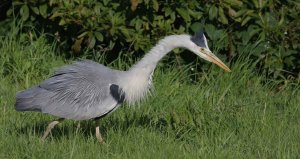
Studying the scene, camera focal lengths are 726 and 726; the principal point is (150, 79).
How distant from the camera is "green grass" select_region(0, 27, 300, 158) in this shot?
5.91 meters

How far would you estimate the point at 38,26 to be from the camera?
8.65 metres

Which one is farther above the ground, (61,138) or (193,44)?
(193,44)

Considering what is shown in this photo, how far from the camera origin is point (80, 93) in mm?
6258

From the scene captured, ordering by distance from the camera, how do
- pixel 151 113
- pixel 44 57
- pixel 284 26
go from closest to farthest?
pixel 151 113, pixel 284 26, pixel 44 57

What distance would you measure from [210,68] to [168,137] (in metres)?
1.71

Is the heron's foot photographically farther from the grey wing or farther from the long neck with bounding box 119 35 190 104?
the long neck with bounding box 119 35 190 104

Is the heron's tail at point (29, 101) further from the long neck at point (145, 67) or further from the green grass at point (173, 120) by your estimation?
the long neck at point (145, 67)

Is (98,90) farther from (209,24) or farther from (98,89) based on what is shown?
(209,24)

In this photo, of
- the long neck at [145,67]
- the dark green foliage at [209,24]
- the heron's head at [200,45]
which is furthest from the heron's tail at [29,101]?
the dark green foliage at [209,24]

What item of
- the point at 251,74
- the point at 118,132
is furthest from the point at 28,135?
the point at 251,74

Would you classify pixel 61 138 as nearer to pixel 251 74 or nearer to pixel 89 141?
pixel 89 141

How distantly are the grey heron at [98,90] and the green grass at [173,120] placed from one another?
0.24m

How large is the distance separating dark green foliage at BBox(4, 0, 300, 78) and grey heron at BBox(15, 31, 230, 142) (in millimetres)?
1503

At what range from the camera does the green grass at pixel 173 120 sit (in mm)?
5914
